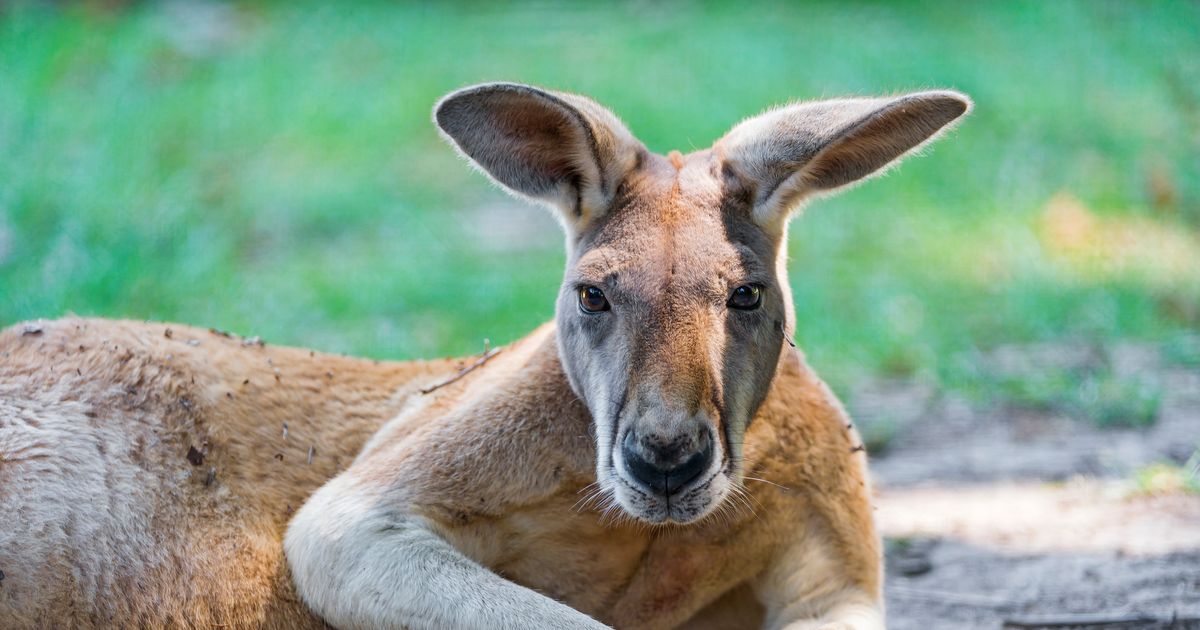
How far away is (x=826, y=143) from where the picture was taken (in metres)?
3.60

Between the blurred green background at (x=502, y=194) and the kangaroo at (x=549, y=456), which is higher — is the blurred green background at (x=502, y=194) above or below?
above

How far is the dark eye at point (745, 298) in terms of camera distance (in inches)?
137

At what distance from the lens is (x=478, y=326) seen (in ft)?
25.2

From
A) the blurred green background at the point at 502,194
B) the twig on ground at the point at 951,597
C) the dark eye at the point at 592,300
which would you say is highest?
the blurred green background at the point at 502,194

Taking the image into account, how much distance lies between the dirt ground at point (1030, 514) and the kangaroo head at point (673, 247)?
1.48 m

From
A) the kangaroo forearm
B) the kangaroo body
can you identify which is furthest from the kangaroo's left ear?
the kangaroo forearm

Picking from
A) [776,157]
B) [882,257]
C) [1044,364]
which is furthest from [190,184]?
[776,157]

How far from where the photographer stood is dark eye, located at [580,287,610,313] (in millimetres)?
3480

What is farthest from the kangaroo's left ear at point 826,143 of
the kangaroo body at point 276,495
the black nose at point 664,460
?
the black nose at point 664,460

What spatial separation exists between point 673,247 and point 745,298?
0.23 m

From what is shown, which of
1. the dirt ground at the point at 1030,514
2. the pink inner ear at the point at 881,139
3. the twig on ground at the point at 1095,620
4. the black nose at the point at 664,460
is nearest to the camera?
the black nose at the point at 664,460

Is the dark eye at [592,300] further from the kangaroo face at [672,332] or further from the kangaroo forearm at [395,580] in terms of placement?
the kangaroo forearm at [395,580]

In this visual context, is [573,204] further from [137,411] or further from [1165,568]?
[1165,568]

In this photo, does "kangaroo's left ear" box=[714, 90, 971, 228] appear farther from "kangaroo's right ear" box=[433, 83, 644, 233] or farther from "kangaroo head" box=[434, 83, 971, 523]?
"kangaroo's right ear" box=[433, 83, 644, 233]
